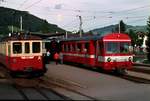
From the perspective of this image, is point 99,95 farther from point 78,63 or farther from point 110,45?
point 78,63

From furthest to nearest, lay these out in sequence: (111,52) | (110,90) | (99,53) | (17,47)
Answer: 1. (99,53)
2. (111,52)
3. (17,47)
4. (110,90)

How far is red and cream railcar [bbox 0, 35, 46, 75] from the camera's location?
2809cm

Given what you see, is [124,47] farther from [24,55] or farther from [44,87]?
[44,87]

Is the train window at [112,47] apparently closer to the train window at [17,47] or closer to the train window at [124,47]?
the train window at [124,47]

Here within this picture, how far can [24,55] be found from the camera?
28188 millimetres

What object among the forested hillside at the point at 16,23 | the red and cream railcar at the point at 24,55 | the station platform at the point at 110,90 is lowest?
the station platform at the point at 110,90

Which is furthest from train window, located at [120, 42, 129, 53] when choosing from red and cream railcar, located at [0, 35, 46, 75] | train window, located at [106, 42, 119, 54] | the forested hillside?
the forested hillside

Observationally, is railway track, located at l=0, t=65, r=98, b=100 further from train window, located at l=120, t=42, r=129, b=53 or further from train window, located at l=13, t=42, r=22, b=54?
train window, located at l=120, t=42, r=129, b=53

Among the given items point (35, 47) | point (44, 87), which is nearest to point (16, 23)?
point (35, 47)

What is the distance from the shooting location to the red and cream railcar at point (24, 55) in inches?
1106

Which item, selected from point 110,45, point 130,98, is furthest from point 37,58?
point 130,98

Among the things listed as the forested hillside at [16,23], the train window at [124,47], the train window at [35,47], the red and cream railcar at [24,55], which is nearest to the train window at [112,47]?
the train window at [124,47]

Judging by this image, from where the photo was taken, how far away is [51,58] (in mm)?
53031

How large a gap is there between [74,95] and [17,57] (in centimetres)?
977
